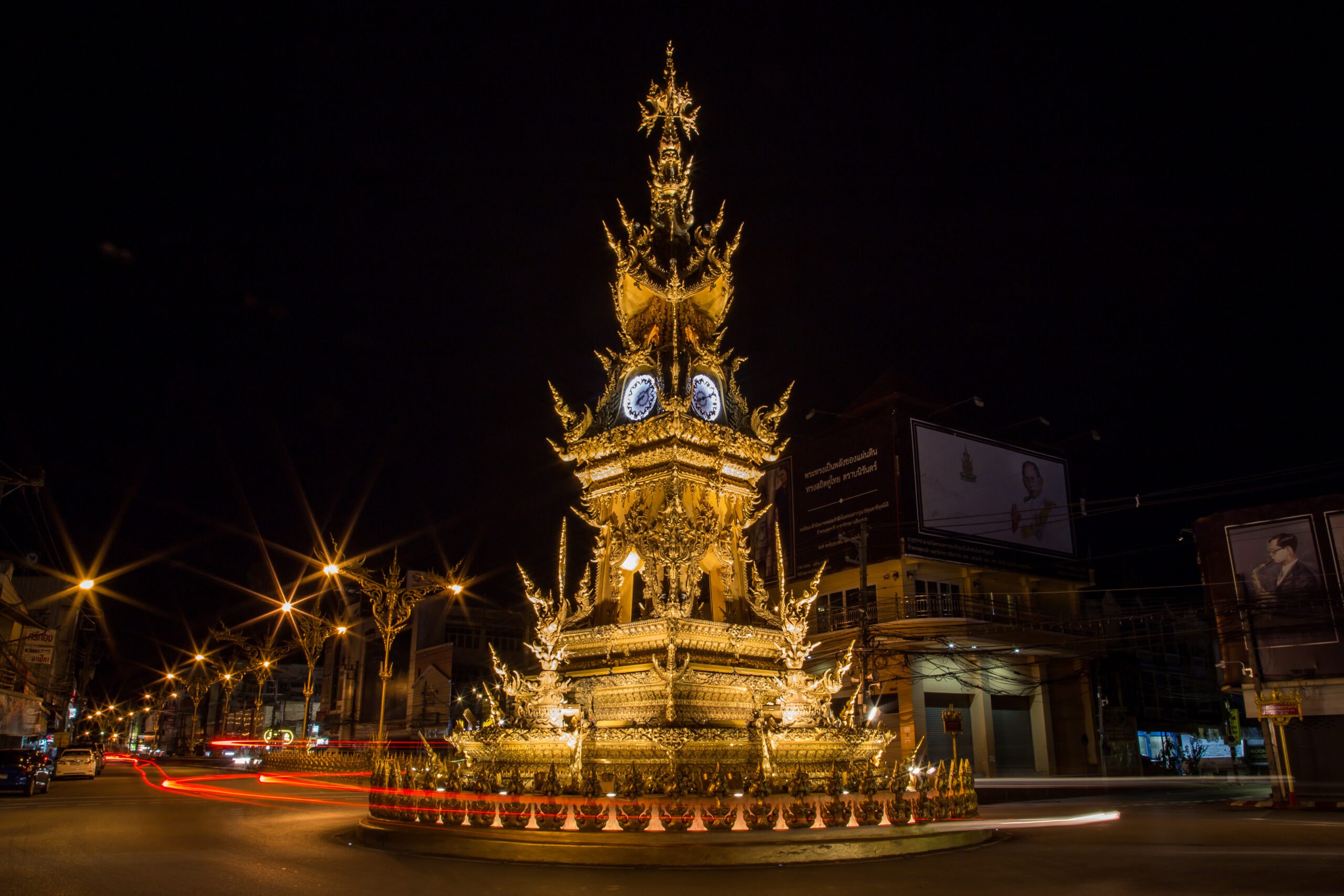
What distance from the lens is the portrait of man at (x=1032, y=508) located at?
39938mm

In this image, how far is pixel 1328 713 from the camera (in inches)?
947

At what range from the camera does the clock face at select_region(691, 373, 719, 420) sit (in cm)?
1509

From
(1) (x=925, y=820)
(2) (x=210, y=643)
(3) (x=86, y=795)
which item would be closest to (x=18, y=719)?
(2) (x=210, y=643)

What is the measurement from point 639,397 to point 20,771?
69.1 ft

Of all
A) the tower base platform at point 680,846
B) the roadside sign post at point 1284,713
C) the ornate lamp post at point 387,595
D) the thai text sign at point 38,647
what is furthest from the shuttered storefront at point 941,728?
the thai text sign at point 38,647

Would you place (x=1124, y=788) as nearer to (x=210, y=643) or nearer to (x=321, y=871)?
(x=321, y=871)

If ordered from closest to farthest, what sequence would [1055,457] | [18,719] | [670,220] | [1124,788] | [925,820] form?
1. [925,820]
2. [670,220]
3. [1124,788]
4. [1055,457]
5. [18,719]

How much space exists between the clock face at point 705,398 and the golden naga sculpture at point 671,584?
4cm

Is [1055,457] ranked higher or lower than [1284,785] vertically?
higher

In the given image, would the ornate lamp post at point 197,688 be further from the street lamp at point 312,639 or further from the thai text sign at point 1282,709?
the thai text sign at point 1282,709

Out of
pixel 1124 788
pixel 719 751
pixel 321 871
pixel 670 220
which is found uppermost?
pixel 670 220

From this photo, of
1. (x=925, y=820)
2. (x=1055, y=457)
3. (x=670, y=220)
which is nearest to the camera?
(x=925, y=820)

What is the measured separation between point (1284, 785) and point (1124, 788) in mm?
10157

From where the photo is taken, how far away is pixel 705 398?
15359mm
